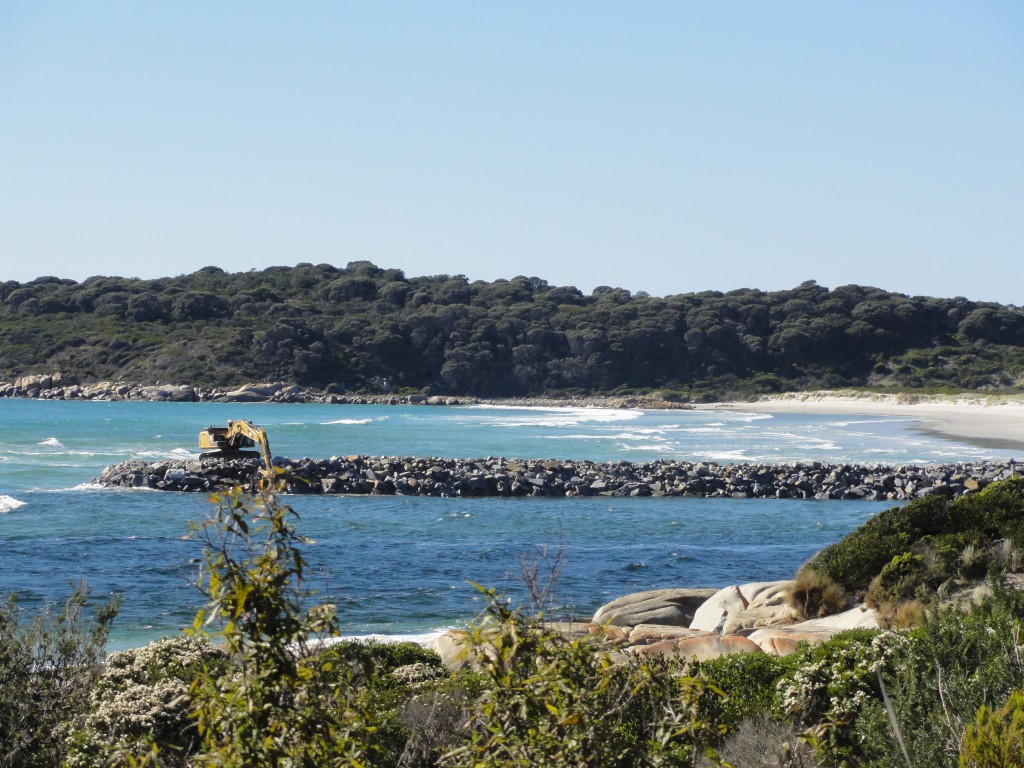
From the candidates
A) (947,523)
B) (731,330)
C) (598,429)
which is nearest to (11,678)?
(947,523)

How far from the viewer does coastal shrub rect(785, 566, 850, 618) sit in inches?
509

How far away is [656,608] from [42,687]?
8.22 metres

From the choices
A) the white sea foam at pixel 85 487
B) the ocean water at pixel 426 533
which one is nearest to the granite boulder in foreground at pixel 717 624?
the ocean water at pixel 426 533

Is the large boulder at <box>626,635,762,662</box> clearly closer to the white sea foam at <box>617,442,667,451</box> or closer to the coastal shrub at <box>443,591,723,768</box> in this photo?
the coastal shrub at <box>443,591,723,768</box>

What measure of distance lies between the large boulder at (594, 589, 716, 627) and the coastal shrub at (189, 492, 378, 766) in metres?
9.45

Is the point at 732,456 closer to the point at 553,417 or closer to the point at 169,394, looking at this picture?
the point at 553,417

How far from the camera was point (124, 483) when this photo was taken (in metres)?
30.0

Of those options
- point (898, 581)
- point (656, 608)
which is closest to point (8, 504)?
point (656, 608)

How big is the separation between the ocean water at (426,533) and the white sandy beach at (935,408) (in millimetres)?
5265

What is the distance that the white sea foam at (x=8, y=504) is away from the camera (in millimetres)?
24656

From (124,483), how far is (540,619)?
92.9 feet

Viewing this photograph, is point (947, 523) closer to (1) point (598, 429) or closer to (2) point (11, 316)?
(1) point (598, 429)

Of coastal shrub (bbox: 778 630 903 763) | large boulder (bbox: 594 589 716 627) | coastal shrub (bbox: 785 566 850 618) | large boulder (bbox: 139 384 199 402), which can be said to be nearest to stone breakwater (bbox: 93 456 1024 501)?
large boulder (bbox: 594 589 716 627)

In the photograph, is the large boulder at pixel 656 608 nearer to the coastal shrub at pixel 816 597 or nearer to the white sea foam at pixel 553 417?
the coastal shrub at pixel 816 597
